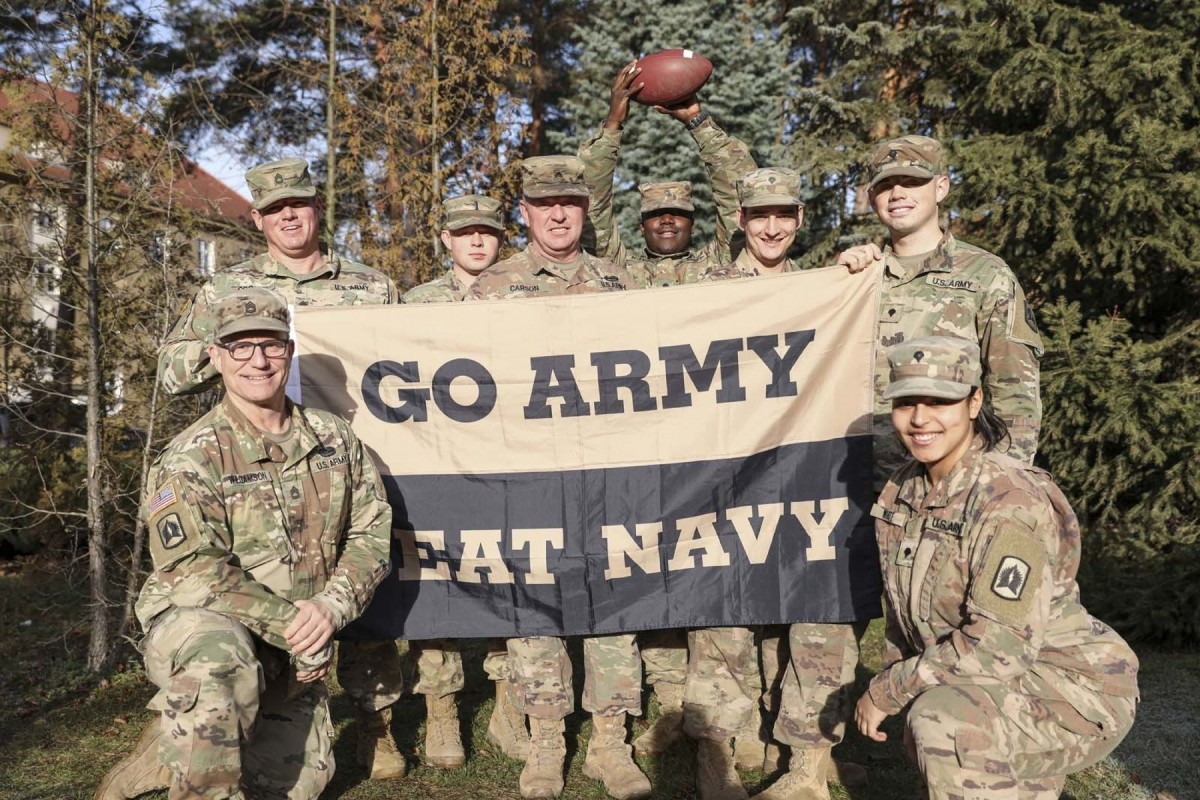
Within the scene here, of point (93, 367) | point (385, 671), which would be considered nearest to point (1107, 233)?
point (385, 671)

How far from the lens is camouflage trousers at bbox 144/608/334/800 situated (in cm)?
334

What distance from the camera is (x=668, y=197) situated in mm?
6156

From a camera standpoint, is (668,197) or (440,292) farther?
(668,197)

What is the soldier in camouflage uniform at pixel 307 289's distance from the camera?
4.65m

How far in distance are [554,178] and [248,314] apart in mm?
1835

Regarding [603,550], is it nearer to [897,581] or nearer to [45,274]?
[897,581]

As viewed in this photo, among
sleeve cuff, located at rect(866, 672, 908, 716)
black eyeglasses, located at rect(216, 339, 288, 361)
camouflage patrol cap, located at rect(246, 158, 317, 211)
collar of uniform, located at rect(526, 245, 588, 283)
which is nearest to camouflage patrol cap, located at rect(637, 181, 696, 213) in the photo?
collar of uniform, located at rect(526, 245, 588, 283)

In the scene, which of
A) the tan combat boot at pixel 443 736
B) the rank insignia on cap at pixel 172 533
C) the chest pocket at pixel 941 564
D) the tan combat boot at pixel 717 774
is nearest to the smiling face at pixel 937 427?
the chest pocket at pixel 941 564

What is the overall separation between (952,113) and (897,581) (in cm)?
873

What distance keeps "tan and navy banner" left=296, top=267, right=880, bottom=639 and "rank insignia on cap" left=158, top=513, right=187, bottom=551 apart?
3.83 feet

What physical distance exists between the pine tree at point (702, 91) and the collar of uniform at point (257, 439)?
1035 centimetres

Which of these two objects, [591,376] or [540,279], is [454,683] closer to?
[591,376]

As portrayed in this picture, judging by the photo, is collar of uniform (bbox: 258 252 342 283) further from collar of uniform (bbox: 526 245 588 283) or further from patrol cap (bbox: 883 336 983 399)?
patrol cap (bbox: 883 336 983 399)

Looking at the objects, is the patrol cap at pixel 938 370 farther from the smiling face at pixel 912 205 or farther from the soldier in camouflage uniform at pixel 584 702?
the soldier in camouflage uniform at pixel 584 702
